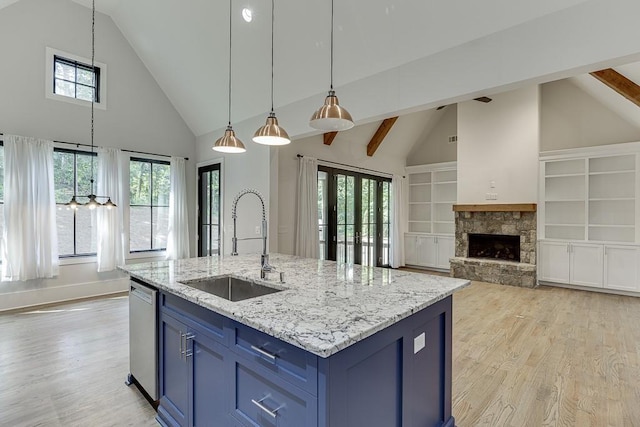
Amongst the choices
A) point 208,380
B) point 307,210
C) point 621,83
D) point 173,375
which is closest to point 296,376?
point 208,380

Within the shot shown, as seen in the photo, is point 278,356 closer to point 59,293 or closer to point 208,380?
point 208,380

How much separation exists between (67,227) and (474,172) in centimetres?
755

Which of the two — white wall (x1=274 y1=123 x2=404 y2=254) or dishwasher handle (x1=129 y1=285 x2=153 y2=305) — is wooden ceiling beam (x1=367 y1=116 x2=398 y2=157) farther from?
dishwasher handle (x1=129 y1=285 x2=153 y2=305)

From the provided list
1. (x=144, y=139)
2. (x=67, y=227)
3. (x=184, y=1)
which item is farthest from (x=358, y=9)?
(x=67, y=227)

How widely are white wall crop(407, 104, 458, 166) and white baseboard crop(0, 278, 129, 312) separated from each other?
23.6 ft

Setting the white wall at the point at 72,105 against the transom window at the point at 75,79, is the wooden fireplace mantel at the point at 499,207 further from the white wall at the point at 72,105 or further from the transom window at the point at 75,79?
the transom window at the point at 75,79

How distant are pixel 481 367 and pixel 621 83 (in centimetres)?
449

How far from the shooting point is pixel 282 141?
263 cm

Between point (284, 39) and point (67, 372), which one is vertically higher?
point (284, 39)

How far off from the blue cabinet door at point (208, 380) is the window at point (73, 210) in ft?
15.0

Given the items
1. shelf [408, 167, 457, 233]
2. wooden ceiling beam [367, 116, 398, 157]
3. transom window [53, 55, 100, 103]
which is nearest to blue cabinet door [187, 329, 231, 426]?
transom window [53, 55, 100, 103]

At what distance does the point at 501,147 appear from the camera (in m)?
6.38

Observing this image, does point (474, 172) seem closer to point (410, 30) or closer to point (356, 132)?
point (356, 132)

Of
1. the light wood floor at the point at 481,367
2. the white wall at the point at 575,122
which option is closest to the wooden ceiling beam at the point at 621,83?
the white wall at the point at 575,122
